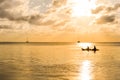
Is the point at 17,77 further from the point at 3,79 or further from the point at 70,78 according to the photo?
the point at 70,78

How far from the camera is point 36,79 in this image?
5203cm

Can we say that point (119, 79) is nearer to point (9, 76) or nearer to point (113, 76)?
point (113, 76)

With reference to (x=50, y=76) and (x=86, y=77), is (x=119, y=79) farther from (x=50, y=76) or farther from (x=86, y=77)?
(x=50, y=76)

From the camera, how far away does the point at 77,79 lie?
5275 cm

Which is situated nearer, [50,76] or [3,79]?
[3,79]

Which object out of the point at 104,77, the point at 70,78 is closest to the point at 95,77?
the point at 104,77

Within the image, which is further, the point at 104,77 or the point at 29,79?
the point at 104,77

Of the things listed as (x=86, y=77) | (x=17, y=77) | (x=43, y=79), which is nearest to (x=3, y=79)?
(x=17, y=77)

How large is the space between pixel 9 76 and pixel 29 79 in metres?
5.22

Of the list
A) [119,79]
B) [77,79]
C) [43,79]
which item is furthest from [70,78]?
[119,79]

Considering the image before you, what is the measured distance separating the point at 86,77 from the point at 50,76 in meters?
6.38

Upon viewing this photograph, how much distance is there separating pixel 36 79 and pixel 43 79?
118cm

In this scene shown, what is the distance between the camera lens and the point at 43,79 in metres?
51.8

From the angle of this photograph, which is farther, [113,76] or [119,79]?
[113,76]
